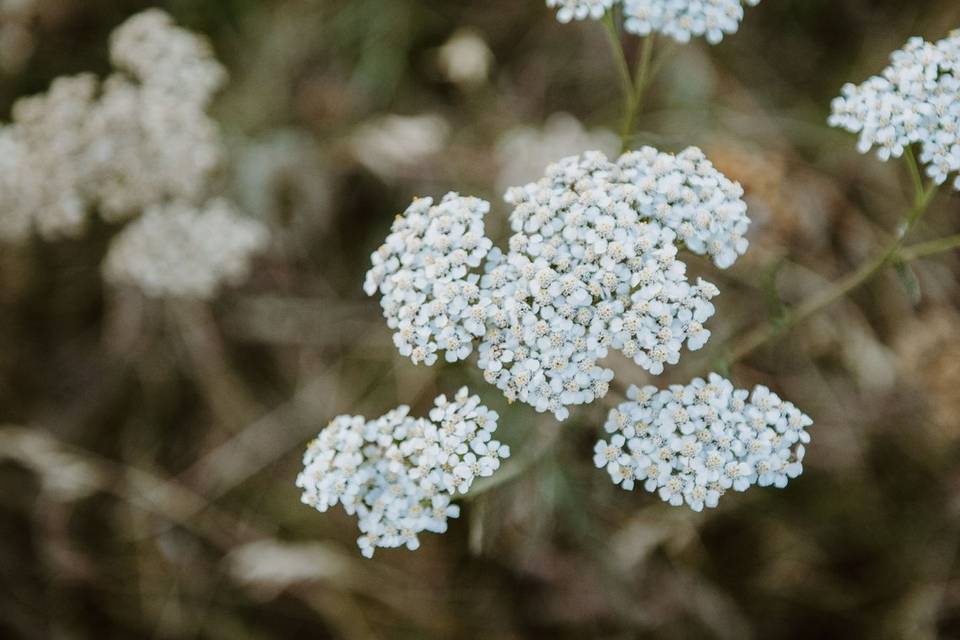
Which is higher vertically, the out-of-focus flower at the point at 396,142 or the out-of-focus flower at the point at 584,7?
the out-of-focus flower at the point at 584,7

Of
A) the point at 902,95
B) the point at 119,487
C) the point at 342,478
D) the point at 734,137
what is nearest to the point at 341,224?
the point at 119,487

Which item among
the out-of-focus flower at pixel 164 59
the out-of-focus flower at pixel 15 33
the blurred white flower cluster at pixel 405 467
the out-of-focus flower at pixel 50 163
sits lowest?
the blurred white flower cluster at pixel 405 467

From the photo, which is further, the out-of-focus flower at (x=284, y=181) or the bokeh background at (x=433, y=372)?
the out-of-focus flower at (x=284, y=181)

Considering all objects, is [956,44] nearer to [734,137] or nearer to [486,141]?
[734,137]

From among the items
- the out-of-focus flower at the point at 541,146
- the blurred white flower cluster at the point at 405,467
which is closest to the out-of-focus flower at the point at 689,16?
the out-of-focus flower at the point at 541,146

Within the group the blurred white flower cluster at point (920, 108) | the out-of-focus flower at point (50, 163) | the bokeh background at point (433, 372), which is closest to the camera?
the blurred white flower cluster at point (920, 108)

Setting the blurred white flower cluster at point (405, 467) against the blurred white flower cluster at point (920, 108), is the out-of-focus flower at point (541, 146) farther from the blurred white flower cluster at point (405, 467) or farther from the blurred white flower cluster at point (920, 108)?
the blurred white flower cluster at point (405, 467)

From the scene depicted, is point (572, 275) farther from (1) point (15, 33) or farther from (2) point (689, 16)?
(1) point (15, 33)
